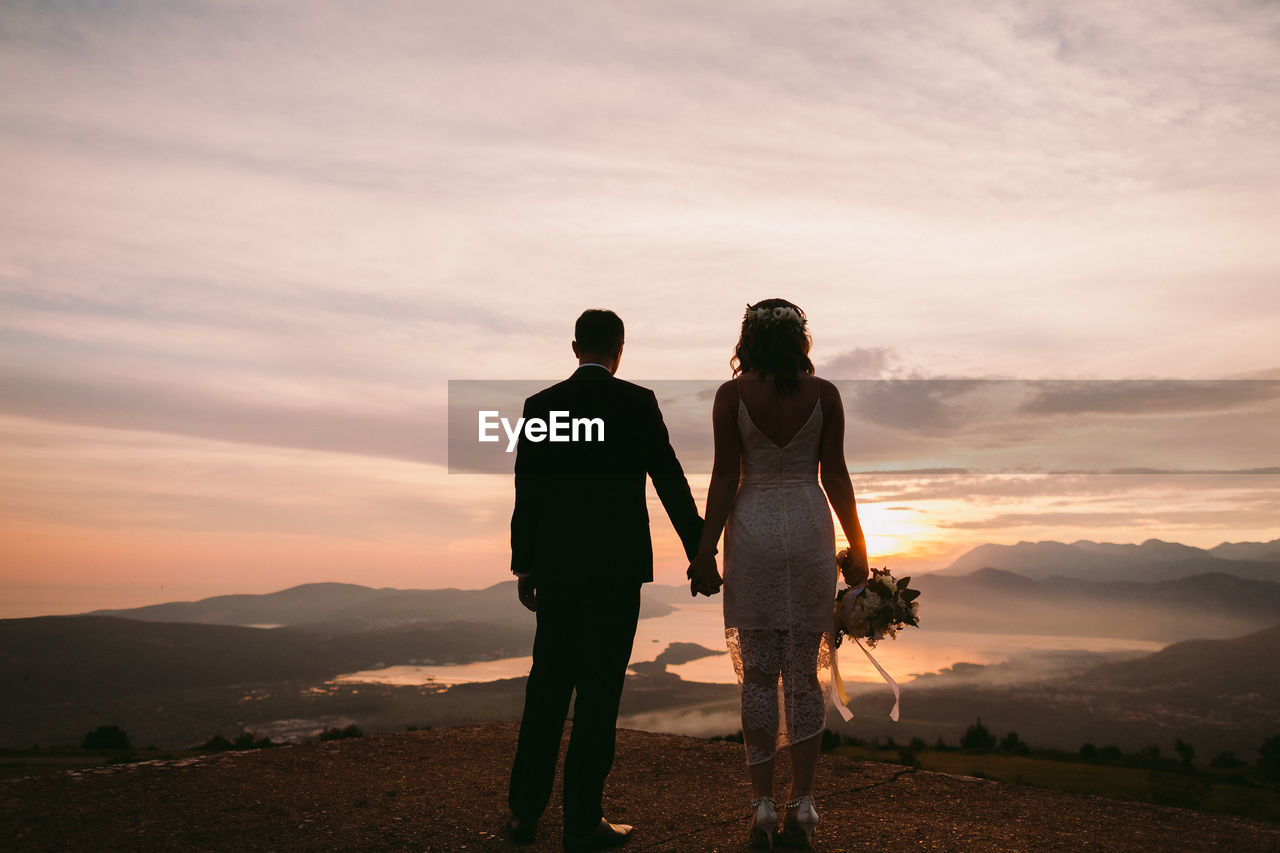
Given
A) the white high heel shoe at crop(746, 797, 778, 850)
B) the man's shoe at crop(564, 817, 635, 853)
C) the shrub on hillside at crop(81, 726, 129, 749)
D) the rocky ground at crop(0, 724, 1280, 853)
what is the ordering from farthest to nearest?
the shrub on hillside at crop(81, 726, 129, 749), the rocky ground at crop(0, 724, 1280, 853), the man's shoe at crop(564, 817, 635, 853), the white high heel shoe at crop(746, 797, 778, 850)

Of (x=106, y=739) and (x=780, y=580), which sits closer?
(x=780, y=580)

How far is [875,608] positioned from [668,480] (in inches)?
→ 59.5

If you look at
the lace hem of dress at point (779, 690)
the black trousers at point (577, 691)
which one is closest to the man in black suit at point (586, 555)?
the black trousers at point (577, 691)

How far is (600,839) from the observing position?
496 centimetres

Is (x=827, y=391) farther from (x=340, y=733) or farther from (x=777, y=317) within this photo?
(x=340, y=733)

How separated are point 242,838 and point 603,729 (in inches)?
99.4

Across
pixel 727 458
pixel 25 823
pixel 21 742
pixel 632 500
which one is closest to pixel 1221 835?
pixel 727 458

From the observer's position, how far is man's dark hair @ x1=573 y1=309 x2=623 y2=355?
5.25 m

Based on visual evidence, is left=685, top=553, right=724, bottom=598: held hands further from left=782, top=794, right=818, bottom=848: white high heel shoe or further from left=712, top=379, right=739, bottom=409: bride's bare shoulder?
left=782, top=794, right=818, bottom=848: white high heel shoe

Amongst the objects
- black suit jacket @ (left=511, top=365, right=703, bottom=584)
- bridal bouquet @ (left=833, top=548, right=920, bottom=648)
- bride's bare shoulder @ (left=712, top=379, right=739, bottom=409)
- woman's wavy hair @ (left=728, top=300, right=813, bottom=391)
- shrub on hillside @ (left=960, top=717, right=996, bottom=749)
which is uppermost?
woman's wavy hair @ (left=728, top=300, right=813, bottom=391)

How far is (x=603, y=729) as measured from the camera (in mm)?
4969

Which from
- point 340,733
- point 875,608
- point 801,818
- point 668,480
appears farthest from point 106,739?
point 875,608

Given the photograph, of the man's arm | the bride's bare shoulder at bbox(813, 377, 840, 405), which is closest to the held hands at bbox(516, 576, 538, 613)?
the man's arm

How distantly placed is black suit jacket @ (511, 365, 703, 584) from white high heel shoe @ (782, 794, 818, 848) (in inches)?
62.5
